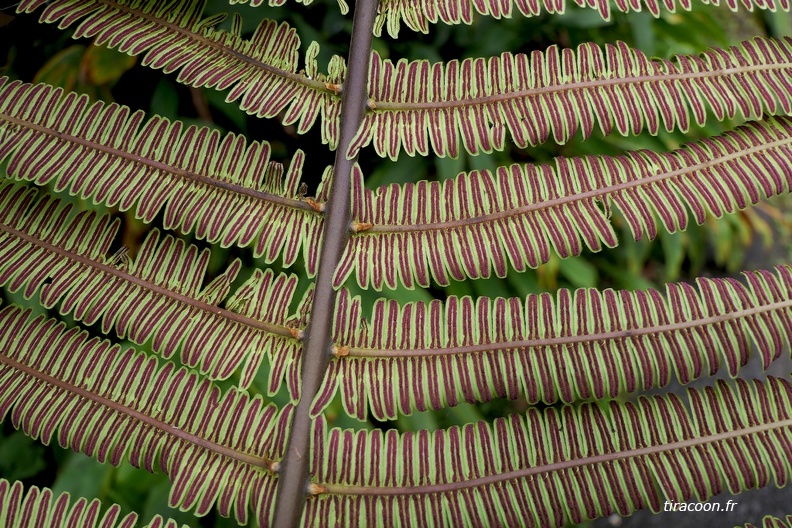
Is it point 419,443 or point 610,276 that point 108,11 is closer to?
point 419,443

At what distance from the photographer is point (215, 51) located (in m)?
1.10

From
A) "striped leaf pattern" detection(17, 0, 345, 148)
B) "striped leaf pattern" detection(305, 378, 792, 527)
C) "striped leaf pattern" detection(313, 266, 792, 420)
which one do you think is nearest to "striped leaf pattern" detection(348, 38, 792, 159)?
"striped leaf pattern" detection(17, 0, 345, 148)

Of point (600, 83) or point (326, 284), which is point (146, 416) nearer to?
point (326, 284)

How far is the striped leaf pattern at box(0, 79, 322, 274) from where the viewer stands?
3.44 feet

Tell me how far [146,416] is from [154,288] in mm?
203

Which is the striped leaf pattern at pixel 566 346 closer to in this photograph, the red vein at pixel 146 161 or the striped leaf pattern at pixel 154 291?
the striped leaf pattern at pixel 154 291

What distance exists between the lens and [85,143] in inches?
41.7

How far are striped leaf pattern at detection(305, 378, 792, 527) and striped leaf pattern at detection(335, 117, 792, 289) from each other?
247mm

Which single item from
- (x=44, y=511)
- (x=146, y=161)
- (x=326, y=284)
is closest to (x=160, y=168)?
(x=146, y=161)

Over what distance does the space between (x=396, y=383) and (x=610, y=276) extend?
1709mm

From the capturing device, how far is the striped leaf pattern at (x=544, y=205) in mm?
1014

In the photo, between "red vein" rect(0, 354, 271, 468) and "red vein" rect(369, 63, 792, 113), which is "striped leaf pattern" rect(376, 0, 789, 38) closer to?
"red vein" rect(369, 63, 792, 113)

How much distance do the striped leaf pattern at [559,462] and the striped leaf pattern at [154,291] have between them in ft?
0.56

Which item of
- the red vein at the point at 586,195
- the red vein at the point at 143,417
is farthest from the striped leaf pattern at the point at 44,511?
the red vein at the point at 586,195
